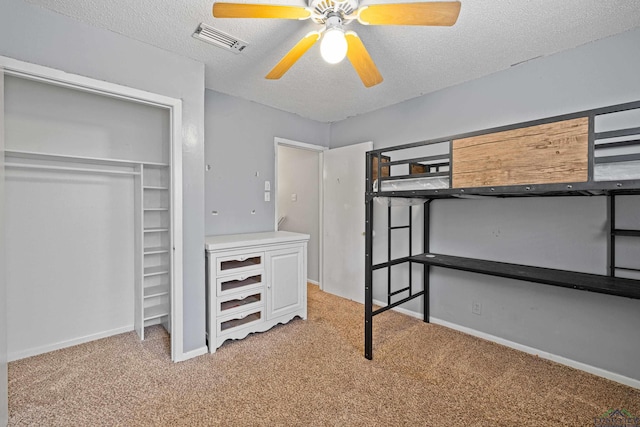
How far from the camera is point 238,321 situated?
8.38ft

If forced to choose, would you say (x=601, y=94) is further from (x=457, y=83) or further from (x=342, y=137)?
(x=342, y=137)

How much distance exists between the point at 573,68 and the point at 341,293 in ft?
9.95

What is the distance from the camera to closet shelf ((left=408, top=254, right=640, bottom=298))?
168 centimetres

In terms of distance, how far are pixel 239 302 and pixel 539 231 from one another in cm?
254

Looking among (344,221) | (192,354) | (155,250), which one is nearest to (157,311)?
(155,250)

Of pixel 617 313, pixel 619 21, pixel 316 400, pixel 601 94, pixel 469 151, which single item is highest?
pixel 619 21

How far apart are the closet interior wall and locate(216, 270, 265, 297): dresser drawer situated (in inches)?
27.8

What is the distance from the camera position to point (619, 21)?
1.76m

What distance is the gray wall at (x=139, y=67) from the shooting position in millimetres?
1634

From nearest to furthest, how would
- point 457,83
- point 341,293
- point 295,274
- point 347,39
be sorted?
point 347,39 → point 457,83 → point 295,274 → point 341,293

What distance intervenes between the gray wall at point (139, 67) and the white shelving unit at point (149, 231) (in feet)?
1.13

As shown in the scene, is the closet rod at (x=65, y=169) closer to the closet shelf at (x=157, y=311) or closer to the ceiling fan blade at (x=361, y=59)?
the closet shelf at (x=157, y=311)

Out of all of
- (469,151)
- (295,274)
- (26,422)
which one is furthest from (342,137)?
(26,422)

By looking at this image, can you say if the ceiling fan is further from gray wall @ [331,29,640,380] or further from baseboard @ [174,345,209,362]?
baseboard @ [174,345,209,362]
